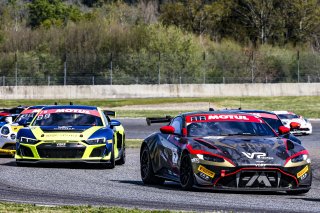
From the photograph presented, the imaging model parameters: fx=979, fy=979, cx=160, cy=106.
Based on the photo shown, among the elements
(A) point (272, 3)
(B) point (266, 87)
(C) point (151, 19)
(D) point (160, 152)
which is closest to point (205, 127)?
(D) point (160, 152)

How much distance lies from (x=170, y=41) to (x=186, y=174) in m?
57.3

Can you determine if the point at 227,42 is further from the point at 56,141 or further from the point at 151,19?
the point at 56,141

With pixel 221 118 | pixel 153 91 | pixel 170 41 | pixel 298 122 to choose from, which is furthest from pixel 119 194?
pixel 170 41

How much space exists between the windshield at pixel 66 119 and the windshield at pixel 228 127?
4.92 meters

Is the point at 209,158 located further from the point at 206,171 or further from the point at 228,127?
the point at 228,127

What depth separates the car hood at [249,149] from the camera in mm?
13633

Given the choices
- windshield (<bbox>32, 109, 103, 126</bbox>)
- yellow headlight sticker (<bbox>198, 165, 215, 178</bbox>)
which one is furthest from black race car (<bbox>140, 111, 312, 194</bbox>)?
windshield (<bbox>32, 109, 103, 126</bbox>)

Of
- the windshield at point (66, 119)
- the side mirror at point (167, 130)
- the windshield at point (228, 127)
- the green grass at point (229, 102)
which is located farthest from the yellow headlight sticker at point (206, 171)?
the green grass at point (229, 102)

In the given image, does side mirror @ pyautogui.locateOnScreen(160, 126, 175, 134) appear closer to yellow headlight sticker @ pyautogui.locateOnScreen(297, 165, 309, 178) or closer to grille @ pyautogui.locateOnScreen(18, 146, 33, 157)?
yellow headlight sticker @ pyautogui.locateOnScreen(297, 165, 309, 178)

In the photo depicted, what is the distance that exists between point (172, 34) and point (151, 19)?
101ft

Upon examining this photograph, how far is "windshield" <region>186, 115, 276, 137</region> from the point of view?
14.8m

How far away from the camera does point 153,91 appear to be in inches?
2306

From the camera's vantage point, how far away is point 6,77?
61.3 meters

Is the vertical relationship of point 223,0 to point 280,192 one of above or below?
above
